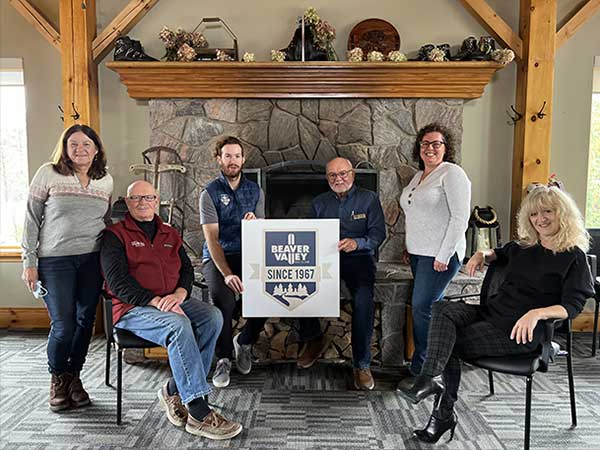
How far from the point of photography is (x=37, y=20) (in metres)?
3.87

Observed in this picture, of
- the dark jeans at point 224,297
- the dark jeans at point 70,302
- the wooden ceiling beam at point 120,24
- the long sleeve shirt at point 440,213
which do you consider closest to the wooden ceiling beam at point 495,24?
the long sleeve shirt at point 440,213

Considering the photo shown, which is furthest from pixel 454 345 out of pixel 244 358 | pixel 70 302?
pixel 70 302

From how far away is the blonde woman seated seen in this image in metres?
2.20

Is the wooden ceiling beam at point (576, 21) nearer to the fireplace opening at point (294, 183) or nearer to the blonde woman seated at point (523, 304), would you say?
the fireplace opening at point (294, 183)

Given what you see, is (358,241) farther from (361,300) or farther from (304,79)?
(304,79)

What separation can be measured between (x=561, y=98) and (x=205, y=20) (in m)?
2.68

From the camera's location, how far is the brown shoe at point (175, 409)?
8.36ft

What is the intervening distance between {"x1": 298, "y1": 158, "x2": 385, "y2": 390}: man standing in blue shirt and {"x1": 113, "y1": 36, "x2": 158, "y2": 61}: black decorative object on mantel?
5.47ft

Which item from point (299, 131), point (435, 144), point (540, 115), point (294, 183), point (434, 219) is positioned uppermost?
point (540, 115)

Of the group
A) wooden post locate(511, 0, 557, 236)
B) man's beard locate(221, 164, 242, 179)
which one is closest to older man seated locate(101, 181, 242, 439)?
man's beard locate(221, 164, 242, 179)

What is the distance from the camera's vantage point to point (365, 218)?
304 centimetres

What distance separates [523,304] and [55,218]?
86.0 inches

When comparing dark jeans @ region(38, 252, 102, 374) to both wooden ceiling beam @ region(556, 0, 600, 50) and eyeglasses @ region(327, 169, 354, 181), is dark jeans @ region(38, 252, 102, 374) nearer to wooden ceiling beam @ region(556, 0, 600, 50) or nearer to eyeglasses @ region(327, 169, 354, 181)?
eyeglasses @ region(327, 169, 354, 181)

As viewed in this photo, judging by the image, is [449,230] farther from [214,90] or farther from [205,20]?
[205,20]
